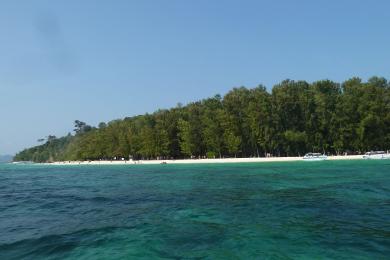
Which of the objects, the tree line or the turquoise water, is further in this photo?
the tree line

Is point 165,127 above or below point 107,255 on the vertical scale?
above

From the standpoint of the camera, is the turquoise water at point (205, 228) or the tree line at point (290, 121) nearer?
the turquoise water at point (205, 228)

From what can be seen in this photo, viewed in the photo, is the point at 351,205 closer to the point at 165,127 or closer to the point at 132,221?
the point at 132,221

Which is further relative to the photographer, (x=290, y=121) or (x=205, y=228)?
(x=290, y=121)

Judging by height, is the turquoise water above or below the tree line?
below

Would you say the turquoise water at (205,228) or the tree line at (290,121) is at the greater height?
the tree line at (290,121)

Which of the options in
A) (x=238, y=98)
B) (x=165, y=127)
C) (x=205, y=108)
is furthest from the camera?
(x=165, y=127)

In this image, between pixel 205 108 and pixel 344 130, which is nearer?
pixel 344 130

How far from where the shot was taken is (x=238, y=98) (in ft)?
376

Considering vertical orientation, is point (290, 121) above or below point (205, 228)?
above

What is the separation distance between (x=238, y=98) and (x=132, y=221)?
322ft

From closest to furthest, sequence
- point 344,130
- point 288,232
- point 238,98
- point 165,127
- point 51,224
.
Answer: point 288,232
point 51,224
point 344,130
point 238,98
point 165,127

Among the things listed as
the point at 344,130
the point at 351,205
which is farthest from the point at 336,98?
the point at 351,205

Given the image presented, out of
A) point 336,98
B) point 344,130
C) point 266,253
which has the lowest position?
point 266,253
